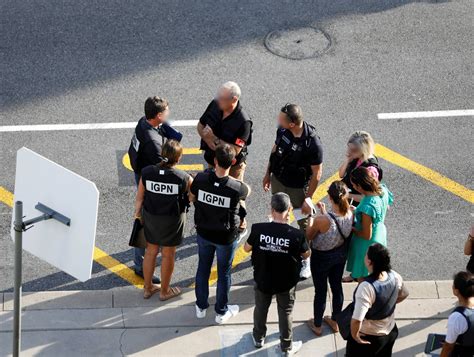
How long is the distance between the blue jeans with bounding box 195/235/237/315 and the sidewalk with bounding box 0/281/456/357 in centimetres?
22

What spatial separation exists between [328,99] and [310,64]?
0.83 meters

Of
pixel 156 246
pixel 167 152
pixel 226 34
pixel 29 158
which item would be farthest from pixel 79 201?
pixel 226 34

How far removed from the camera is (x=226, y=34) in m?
13.3

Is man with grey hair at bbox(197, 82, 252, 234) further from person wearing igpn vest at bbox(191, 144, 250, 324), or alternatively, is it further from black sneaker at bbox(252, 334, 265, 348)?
black sneaker at bbox(252, 334, 265, 348)

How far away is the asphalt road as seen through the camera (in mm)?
10359

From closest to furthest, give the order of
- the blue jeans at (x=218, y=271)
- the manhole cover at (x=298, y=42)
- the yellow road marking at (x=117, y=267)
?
the blue jeans at (x=218, y=271), the yellow road marking at (x=117, y=267), the manhole cover at (x=298, y=42)

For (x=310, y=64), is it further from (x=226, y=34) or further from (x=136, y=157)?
(x=136, y=157)

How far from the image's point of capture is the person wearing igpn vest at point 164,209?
27.8ft

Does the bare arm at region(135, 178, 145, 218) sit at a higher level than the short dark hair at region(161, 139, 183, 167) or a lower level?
lower

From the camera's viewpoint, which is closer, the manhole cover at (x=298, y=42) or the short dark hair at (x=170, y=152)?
the short dark hair at (x=170, y=152)

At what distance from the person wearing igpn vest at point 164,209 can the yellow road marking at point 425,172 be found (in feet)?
11.4

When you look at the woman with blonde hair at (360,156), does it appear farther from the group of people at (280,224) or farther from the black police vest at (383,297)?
the black police vest at (383,297)

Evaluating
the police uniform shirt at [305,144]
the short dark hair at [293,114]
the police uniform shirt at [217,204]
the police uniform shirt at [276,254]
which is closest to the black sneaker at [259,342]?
→ the police uniform shirt at [276,254]

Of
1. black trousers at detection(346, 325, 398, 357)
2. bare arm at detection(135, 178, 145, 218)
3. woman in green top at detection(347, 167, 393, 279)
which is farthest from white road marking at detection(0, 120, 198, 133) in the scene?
black trousers at detection(346, 325, 398, 357)
